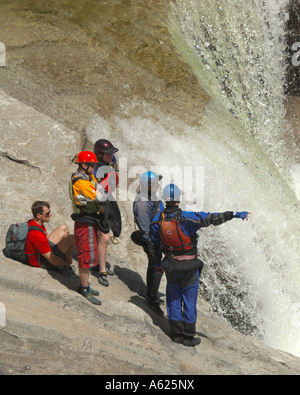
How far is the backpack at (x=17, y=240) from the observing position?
19.4ft

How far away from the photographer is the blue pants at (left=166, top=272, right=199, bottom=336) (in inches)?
227

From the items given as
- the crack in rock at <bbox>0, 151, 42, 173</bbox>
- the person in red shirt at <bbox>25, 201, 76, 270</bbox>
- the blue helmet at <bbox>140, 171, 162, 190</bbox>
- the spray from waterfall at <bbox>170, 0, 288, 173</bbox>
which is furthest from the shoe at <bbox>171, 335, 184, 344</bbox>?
the spray from waterfall at <bbox>170, 0, 288, 173</bbox>

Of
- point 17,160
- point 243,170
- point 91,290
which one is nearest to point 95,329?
point 91,290

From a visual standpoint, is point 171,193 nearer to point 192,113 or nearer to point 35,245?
point 35,245

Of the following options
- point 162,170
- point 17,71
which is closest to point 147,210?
point 162,170

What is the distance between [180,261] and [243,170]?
4.46m

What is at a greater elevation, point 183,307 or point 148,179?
point 148,179

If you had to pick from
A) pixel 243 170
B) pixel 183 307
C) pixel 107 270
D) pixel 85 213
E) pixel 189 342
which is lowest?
pixel 189 342

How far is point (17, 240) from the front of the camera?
5.93m

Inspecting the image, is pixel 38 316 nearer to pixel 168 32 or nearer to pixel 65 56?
pixel 65 56

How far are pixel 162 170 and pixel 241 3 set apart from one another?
21.9 feet

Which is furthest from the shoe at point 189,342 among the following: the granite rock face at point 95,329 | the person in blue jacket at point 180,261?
the granite rock face at point 95,329

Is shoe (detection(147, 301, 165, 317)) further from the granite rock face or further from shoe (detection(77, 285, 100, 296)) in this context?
shoe (detection(77, 285, 100, 296))
